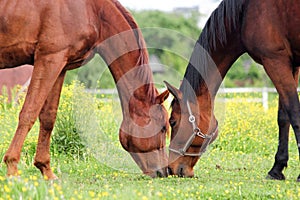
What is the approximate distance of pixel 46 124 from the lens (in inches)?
259

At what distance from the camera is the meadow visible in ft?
17.3

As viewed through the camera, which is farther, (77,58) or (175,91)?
(175,91)

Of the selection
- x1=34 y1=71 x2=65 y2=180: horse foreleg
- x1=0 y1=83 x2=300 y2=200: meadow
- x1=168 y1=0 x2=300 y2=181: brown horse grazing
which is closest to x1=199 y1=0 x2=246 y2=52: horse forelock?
x1=168 y1=0 x2=300 y2=181: brown horse grazing

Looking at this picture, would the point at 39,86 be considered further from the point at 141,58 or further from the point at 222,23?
the point at 222,23

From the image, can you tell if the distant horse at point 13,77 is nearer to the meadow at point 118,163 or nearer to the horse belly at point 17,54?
the meadow at point 118,163

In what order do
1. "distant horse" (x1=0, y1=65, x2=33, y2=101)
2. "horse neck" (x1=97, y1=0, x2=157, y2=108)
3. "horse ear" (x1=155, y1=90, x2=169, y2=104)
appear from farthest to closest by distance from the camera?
"distant horse" (x1=0, y1=65, x2=33, y2=101), "horse ear" (x1=155, y1=90, x2=169, y2=104), "horse neck" (x1=97, y1=0, x2=157, y2=108)

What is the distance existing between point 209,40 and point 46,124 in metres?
→ 2.02

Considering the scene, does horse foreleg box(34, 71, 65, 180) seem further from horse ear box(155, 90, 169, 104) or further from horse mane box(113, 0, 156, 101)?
horse ear box(155, 90, 169, 104)

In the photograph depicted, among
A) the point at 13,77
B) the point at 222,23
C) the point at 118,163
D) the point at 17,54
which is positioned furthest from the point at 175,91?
the point at 13,77

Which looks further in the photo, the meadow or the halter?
the halter

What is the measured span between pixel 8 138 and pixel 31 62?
10.2 ft

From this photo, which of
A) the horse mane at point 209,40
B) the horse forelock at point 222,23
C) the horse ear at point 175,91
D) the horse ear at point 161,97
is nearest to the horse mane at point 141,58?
the horse ear at point 161,97

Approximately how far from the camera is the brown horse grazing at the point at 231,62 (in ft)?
20.4

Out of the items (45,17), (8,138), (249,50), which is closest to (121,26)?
(45,17)
